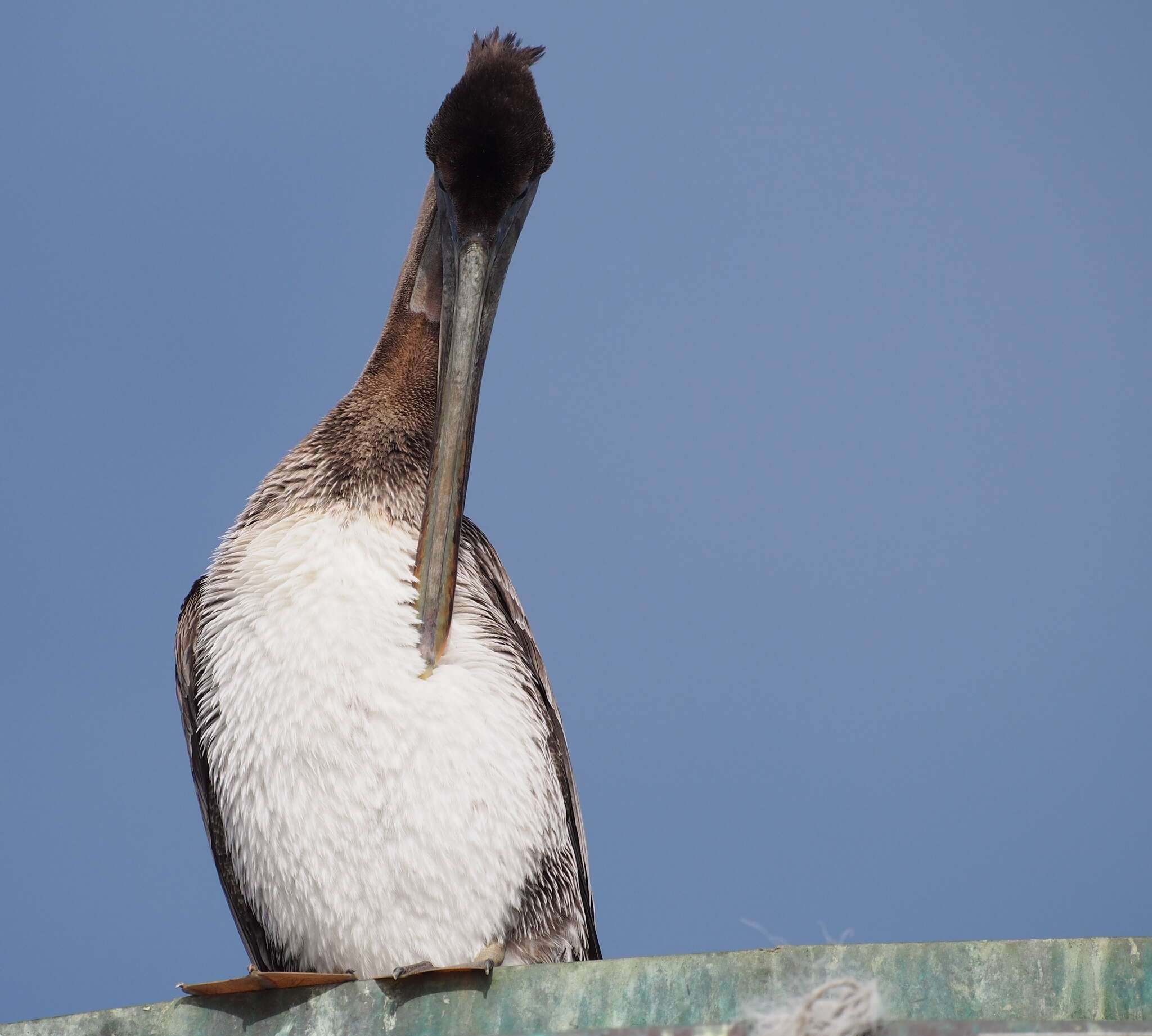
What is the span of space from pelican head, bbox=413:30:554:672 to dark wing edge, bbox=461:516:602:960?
0.34 m

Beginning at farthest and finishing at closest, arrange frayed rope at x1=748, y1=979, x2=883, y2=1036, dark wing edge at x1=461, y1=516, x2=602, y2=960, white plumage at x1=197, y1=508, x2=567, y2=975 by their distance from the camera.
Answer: dark wing edge at x1=461, y1=516, x2=602, y2=960 → white plumage at x1=197, y1=508, x2=567, y2=975 → frayed rope at x1=748, y1=979, x2=883, y2=1036

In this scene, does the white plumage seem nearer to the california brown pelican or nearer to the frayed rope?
the california brown pelican

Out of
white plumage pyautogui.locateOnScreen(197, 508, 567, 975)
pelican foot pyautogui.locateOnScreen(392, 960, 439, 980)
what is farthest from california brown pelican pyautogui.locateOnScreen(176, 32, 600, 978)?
pelican foot pyautogui.locateOnScreen(392, 960, 439, 980)

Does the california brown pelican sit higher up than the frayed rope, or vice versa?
the california brown pelican

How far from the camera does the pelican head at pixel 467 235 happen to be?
4055 millimetres

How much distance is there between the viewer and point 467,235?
445 centimetres

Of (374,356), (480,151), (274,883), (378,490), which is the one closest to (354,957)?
(274,883)

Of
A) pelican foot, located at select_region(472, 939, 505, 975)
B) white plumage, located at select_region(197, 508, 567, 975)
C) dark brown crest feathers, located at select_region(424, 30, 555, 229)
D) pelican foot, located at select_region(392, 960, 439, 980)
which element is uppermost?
dark brown crest feathers, located at select_region(424, 30, 555, 229)

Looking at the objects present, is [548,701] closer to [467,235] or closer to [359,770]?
[359,770]

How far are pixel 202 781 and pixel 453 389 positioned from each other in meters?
1.38

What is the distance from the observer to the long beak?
397cm

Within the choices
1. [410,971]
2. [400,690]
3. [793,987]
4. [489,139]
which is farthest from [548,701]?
[793,987]

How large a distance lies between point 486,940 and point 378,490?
1.30 metres

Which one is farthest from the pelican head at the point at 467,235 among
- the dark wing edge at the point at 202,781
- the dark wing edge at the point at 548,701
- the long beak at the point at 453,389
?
the dark wing edge at the point at 202,781
